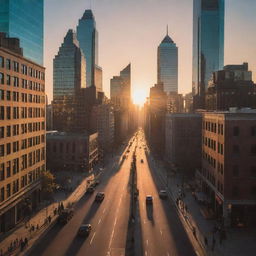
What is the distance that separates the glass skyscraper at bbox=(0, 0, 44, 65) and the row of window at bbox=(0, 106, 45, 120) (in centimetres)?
8898

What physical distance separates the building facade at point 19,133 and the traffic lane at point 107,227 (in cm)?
1326

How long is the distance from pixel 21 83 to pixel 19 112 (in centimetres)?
558

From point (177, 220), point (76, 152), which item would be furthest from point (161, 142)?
point (177, 220)

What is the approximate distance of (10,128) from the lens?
2319 inches

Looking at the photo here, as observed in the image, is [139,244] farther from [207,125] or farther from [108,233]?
[207,125]

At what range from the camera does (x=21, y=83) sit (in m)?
64.4

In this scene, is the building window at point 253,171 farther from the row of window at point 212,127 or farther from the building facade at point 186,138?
the building facade at point 186,138

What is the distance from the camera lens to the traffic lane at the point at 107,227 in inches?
2023

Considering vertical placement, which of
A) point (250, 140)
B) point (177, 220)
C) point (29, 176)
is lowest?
point (177, 220)

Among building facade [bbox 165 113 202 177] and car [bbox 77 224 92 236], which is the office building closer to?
building facade [bbox 165 113 202 177]

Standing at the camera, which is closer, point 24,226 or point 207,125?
point 24,226

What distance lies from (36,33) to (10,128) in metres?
138

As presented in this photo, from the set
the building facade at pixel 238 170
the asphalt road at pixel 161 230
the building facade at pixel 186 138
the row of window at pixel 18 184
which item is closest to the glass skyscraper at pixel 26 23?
the building facade at pixel 186 138


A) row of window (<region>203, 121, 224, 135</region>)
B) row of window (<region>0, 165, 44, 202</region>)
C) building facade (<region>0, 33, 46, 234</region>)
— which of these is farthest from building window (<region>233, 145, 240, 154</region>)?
row of window (<region>0, 165, 44, 202</region>)
